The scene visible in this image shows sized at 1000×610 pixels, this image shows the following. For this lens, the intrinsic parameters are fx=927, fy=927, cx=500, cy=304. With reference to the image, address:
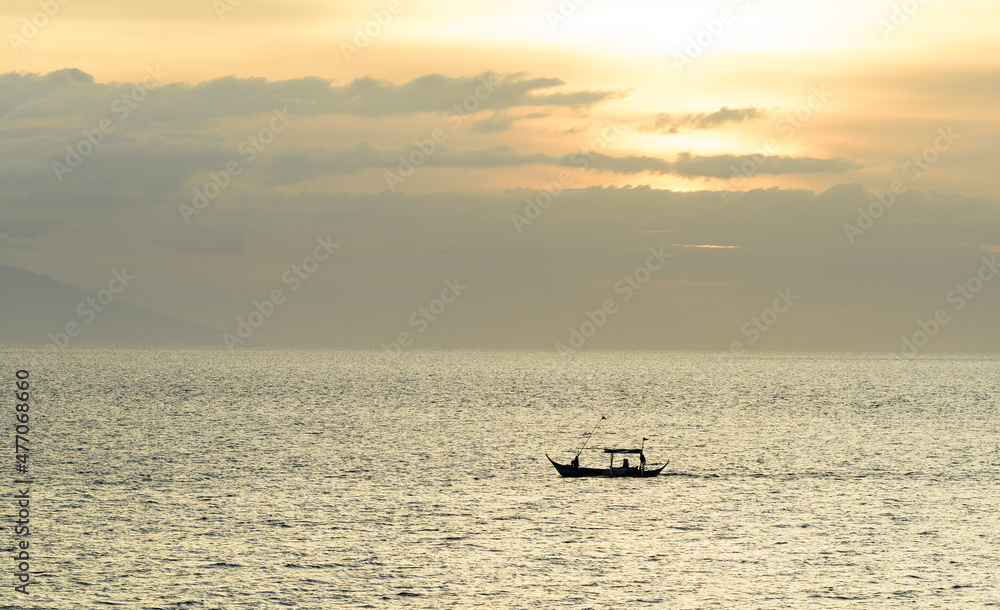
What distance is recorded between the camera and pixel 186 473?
3595 inches

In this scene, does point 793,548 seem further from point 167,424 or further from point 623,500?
point 167,424

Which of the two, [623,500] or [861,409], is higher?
[861,409]

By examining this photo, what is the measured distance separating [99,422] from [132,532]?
8341 cm

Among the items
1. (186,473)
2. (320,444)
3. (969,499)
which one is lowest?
(969,499)

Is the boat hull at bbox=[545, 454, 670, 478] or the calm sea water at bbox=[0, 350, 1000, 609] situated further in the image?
the boat hull at bbox=[545, 454, 670, 478]

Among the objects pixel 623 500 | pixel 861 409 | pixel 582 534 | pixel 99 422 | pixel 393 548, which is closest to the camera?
pixel 393 548

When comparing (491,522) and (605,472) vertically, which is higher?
(605,472)

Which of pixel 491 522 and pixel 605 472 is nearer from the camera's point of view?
pixel 491 522

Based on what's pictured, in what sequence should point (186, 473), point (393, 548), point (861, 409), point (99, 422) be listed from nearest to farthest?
point (393, 548), point (186, 473), point (99, 422), point (861, 409)

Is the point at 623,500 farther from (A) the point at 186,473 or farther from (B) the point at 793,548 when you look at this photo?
(A) the point at 186,473

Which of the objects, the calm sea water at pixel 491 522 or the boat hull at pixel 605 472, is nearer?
the calm sea water at pixel 491 522

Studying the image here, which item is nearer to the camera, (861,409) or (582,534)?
(582,534)

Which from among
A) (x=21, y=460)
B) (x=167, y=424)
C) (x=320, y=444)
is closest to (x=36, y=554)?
(x=21, y=460)

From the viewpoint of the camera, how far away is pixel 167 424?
14188 centimetres
